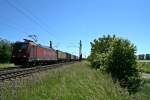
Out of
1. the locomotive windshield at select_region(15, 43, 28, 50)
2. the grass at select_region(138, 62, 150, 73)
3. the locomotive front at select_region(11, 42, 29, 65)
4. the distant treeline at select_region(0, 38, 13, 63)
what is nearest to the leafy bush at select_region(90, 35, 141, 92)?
the grass at select_region(138, 62, 150, 73)

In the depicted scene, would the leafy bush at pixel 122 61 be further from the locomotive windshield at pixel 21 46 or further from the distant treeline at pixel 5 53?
the distant treeline at pixel 5 53

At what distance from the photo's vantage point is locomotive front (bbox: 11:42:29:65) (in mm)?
41925

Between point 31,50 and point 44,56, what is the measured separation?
9.48 meters

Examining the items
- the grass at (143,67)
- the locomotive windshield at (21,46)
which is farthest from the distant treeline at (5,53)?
the locomotive windshield at (21,46)

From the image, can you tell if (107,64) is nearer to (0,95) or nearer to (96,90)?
(96,90)

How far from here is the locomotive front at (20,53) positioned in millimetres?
41925

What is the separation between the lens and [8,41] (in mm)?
84562

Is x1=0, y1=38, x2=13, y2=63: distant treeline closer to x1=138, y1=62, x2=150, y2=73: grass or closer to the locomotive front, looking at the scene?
x1=138, y1=62, x2=150, y2=73: grass

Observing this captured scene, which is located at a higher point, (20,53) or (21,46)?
(21,46)

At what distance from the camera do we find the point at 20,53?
4288 cm

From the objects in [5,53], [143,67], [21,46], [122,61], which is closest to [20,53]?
[21,46]

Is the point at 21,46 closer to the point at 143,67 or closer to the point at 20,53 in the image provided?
the point at 20,53

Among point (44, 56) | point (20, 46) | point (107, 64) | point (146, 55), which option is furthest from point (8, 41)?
point (146, 55)

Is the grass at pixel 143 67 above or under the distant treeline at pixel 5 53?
under
